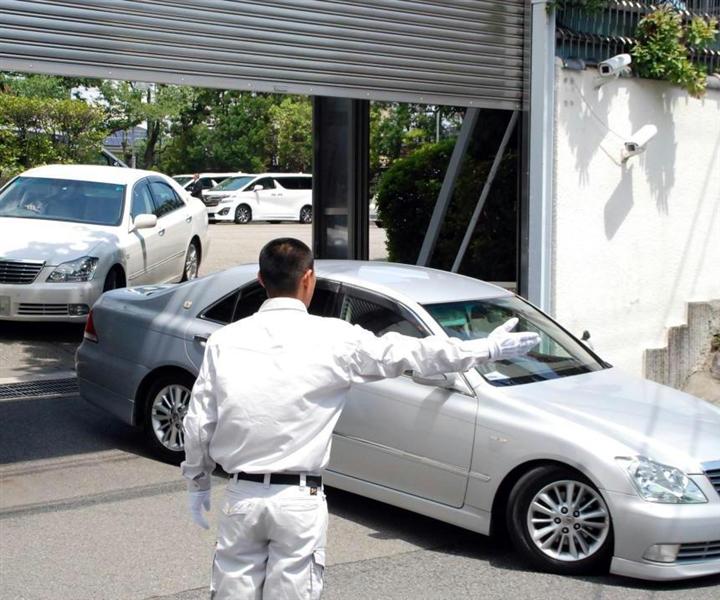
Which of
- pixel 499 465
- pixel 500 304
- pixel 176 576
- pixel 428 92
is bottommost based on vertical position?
pixel 176 576

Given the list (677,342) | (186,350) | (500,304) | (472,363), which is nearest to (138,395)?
(186,350)

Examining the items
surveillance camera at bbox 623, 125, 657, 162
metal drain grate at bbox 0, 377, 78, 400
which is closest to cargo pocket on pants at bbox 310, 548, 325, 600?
metal drain grate at bbox 0, 377, 78, 400

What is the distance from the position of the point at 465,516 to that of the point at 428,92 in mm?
4384

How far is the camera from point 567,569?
227 inches

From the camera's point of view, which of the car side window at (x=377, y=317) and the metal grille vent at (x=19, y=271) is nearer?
the car side window at (x=377, y=317)

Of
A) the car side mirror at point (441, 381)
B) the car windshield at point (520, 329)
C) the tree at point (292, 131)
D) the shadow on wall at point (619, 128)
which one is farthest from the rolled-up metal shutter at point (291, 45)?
the tree at point (292, 131)

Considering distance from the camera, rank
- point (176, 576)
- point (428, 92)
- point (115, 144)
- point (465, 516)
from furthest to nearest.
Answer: point (115, 144), point (428, 92), point (465, 516), point (176, 576)

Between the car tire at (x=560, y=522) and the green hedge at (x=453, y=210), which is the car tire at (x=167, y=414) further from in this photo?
the green hedge at (x=453, y=210)

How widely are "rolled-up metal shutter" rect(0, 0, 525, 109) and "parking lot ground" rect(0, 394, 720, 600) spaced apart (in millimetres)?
2620

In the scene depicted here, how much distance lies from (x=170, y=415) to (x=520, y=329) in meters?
2.37

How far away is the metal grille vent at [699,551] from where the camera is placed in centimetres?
563

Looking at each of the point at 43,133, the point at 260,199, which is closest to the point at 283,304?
the point at 43,133

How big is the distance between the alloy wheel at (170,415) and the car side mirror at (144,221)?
4.91 metres

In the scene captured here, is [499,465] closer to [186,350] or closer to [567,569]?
[567,569]
